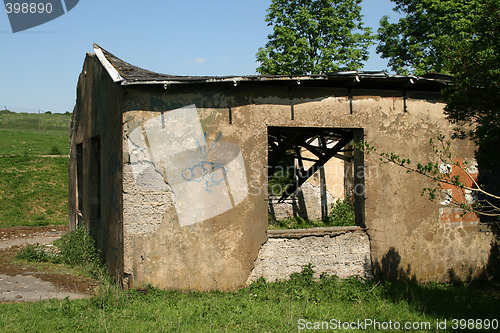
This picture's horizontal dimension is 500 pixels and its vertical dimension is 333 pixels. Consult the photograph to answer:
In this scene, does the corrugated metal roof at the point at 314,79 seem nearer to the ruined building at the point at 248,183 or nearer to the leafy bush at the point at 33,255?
the ruined building at the point at 248,183

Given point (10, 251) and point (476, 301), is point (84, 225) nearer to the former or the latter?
point (10, 251)

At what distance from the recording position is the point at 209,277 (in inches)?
250

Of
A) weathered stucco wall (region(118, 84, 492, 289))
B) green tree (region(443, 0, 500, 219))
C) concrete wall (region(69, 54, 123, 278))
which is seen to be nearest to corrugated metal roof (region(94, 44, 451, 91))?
weathered stucco wall (region(118, 84, 492, 289))

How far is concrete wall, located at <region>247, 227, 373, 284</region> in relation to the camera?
6512 mm

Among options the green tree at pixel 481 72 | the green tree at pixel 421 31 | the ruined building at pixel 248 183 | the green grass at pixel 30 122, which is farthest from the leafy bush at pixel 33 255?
the green grass at pixel 30 122

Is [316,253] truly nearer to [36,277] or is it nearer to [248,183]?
[248,183]

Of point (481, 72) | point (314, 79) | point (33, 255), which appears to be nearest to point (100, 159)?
point (33, 255)

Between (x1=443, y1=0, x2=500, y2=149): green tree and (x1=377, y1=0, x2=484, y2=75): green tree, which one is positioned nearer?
(x1=443, y1=0, x2=500, y2=149): green tree

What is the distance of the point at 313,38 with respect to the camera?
20.4 meters

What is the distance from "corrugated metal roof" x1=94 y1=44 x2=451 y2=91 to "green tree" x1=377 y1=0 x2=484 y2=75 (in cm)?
899

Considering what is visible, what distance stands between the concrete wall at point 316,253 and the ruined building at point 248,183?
2cm

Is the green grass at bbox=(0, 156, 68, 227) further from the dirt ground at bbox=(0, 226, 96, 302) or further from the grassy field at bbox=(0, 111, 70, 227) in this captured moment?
the dirt ground at bbox=(0, 226, 96, 302)

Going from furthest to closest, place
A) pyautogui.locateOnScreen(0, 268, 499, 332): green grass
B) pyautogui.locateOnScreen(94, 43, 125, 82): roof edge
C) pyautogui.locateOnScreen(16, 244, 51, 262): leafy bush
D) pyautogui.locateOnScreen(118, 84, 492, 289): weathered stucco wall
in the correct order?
pyautogui.locateOnScreen(16, 244, 51, 262): leafy bush → pyautogui.locateOnScreen(118, 84, 492, 289): weathered stucco wall → pyautogui.locateOnScreen(94, 43, 125, 82): roof edge → pyautogui.locateOnScreen(0, 268, 499, 332): green grass

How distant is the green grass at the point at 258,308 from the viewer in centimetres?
488
